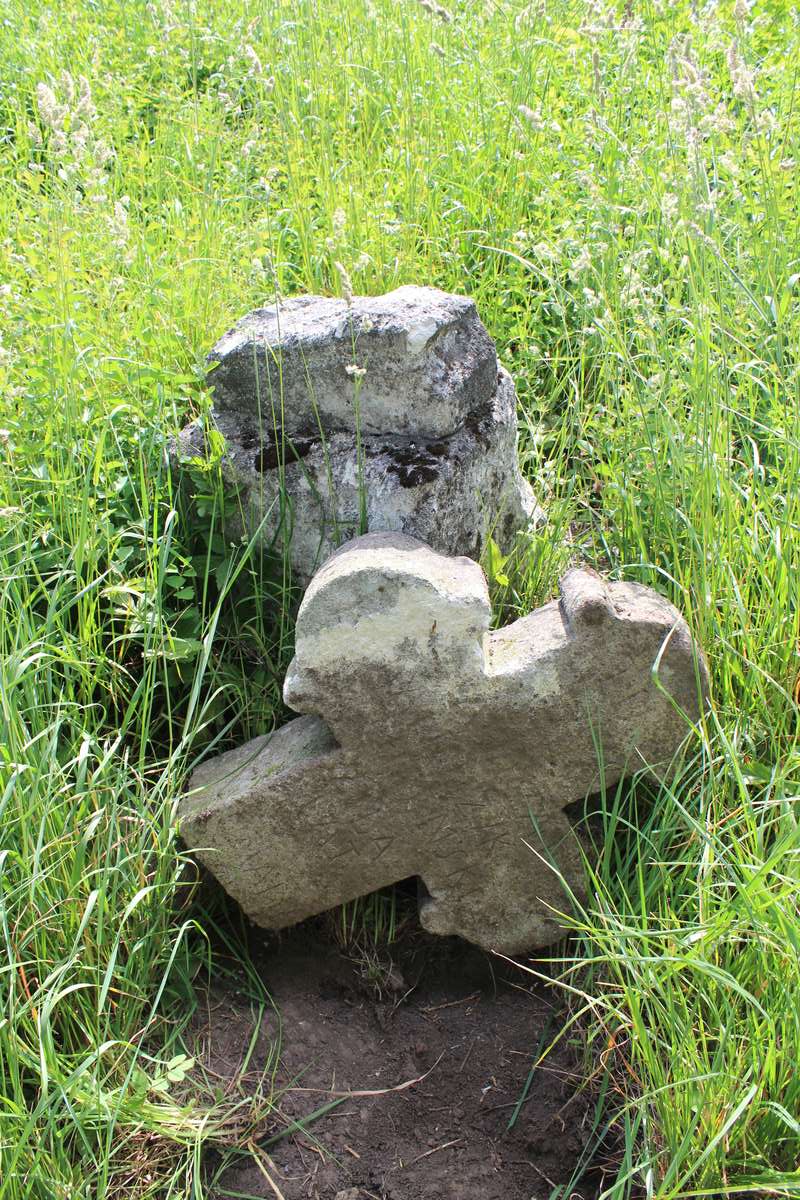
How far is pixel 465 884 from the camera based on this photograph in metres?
2.32

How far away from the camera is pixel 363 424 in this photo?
2529 mm

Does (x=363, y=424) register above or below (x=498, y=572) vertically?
above

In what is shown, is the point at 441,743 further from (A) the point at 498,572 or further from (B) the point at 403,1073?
(B) the point at 403,1073

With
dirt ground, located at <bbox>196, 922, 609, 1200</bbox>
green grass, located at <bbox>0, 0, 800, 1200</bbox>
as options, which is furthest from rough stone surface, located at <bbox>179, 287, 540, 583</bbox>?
dirt ground, located at <bbox>196, 922, 609, 1200</bbox>

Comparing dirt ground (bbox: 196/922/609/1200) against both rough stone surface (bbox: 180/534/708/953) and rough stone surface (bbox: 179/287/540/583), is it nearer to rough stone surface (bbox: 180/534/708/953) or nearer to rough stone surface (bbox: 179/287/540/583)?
rough stone surface (bbox: 180/534/708/953)

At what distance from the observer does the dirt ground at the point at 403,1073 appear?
6.59 ft

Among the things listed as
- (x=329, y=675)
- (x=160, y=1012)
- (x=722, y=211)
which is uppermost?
(x=722, y=211)

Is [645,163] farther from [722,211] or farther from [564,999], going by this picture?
[564,999]

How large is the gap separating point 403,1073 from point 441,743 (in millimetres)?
663

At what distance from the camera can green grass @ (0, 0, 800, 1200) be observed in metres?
1.88

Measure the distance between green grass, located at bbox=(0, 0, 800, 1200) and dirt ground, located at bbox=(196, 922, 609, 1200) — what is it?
7 centimetres

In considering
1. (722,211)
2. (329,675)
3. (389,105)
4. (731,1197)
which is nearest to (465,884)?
(329,675)

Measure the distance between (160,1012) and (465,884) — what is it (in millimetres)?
672

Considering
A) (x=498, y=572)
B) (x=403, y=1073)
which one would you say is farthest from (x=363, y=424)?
(x=403, y=1073)
